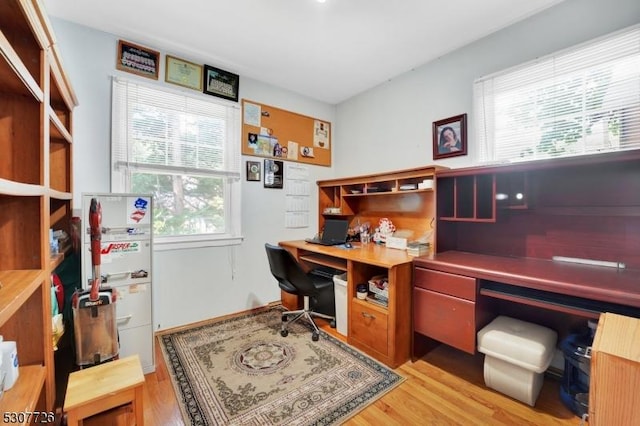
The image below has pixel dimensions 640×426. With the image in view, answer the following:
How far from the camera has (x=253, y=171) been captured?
310 centimetres

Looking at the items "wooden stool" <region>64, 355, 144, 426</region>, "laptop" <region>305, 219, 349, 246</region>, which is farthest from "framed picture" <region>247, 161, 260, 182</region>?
"wooden stool" <region>64, 355, 144, 426</region>

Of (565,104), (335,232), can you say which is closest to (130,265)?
(335,232)

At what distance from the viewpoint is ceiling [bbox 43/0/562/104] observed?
1.97 meters

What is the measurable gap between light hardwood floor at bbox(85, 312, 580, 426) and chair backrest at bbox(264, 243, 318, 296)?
37.7 inches

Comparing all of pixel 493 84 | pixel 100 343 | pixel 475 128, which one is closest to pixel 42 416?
pixel 100 343

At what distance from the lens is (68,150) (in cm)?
206

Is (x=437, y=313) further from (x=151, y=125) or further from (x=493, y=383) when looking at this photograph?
(x=151, y=125)

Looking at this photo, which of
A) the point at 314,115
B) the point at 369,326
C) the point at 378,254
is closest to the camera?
the point at 369,326

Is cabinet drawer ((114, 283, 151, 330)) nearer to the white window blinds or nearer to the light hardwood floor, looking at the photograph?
the light hardwood floor

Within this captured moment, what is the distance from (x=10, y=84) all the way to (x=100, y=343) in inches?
53.6

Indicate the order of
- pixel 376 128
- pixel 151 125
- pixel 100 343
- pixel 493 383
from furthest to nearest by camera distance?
pixel 376 128, pixel 151 125, pixel 493 383, pixel 100 343

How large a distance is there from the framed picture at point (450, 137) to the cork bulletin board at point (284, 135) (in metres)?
1.54

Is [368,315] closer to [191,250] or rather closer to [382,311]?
[382,311]

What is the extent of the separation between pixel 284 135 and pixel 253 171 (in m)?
0.63
